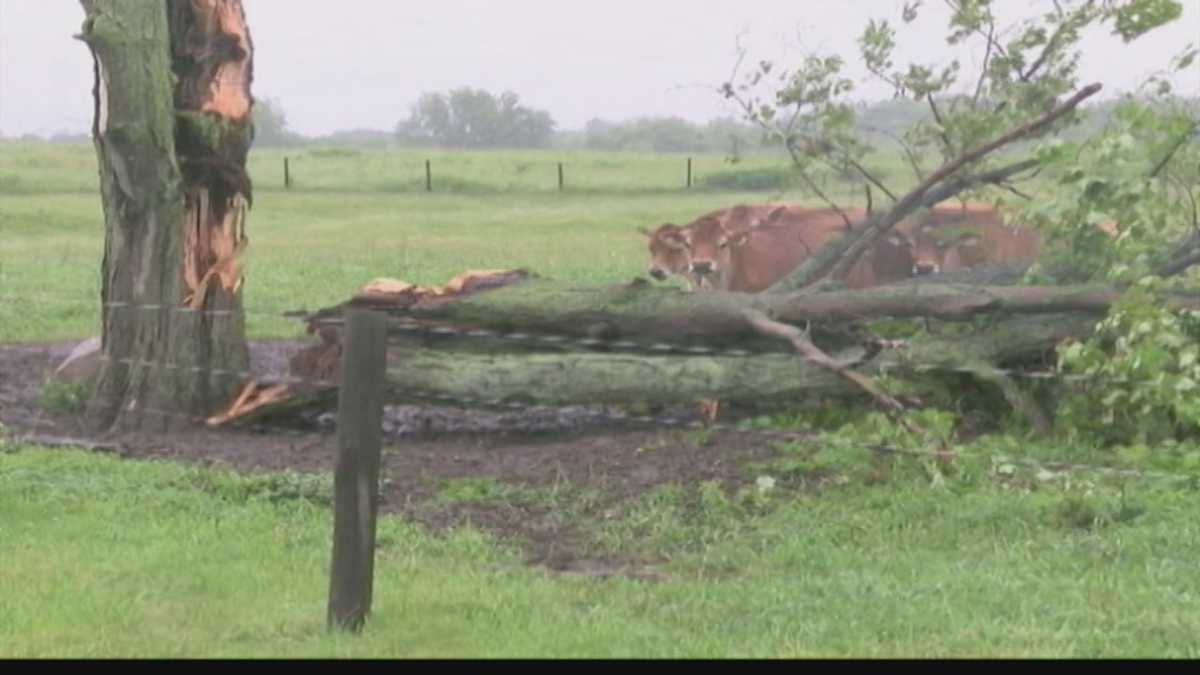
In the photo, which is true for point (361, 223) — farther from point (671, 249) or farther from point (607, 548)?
point (607, 548)

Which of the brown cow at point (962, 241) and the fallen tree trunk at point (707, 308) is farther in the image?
the brown cow at point (962, 241)

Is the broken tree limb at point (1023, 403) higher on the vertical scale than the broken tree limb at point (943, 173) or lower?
lower

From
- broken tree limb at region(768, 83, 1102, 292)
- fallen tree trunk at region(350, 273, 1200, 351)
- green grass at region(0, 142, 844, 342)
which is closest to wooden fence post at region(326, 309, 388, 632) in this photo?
green grass at region(0, 142, 844, 342)

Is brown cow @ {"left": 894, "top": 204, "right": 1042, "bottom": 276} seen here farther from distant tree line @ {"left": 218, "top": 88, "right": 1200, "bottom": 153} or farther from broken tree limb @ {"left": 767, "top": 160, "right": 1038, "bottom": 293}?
distant tree line @ {"left": 218, "top": 88, "right": 1200, "bottom": 153}

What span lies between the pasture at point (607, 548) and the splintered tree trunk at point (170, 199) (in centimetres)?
54

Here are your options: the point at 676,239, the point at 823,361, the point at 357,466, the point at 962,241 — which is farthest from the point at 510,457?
the point at 676,239

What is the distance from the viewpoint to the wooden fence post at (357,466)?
5.57 m

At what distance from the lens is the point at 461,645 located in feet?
18.4

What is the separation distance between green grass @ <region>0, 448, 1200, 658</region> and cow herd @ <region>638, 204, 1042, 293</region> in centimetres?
881

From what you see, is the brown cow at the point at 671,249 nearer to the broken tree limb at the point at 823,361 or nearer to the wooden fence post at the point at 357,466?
the broken tree limb at the point at 823,361

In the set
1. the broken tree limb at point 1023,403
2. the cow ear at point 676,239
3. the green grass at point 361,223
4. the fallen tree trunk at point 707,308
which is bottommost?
the green grass at point 361,223

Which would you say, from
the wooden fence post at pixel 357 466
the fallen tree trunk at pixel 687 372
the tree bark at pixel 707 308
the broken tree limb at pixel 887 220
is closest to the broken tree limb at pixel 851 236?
the broken tree limb at pixel 887 220

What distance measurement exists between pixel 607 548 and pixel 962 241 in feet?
32.2

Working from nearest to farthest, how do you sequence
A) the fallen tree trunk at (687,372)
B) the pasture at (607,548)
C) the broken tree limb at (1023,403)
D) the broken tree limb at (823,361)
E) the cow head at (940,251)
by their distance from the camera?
the pasture at (607,548)
the broken tree limb at (823,361)
the broken tree limb at (1023,403)
the fallen tree trunk at (687,372)
the cow head at (940,251)
